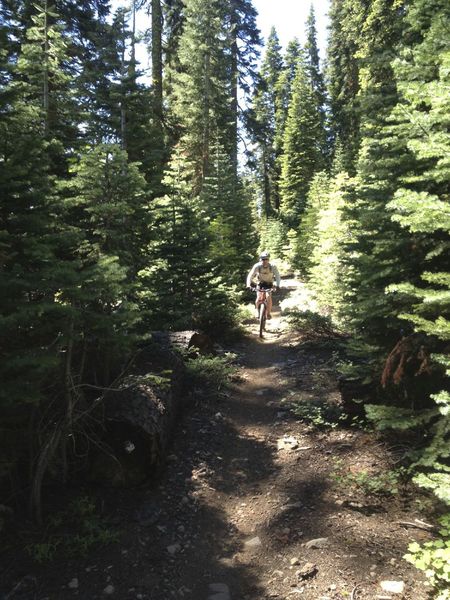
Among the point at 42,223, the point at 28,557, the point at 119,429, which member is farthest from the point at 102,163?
the point at 28,557

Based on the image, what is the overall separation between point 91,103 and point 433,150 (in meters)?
10.6

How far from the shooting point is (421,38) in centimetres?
668

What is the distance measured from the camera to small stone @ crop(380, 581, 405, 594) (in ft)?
12.3

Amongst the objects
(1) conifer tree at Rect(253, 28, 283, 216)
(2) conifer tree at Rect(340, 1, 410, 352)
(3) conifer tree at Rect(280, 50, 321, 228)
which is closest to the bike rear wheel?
(2) conifer tree at Rect(340, 1, 410, 352)

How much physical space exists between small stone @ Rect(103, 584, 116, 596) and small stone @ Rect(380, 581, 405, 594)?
2601mm

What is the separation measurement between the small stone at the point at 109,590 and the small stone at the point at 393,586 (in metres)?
2.60

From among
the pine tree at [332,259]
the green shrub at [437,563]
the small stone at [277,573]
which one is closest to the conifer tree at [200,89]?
the pine tree at [332,259]

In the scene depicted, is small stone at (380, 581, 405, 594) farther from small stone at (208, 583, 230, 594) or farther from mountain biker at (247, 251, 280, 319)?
mountain biker at (247, 251, 280, 319)

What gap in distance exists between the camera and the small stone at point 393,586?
375 centimetres

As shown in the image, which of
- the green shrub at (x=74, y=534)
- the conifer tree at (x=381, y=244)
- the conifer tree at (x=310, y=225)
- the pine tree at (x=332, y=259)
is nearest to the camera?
the green shrub at (x=74, y=534)

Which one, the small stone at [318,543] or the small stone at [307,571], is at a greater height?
the small stone at [318,543]

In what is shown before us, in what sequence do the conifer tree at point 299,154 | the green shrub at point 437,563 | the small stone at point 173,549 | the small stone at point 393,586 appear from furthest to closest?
the conifer tree at point 299,154
the small stone at point 173,549
the small stone at point 393,586
the green shrub at point 437,563

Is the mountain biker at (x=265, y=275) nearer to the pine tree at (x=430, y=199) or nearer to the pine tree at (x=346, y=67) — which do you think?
the pine tree at (x=430, y=199)

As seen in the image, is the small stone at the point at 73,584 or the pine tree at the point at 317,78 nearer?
the small stone at the point at 73,584
